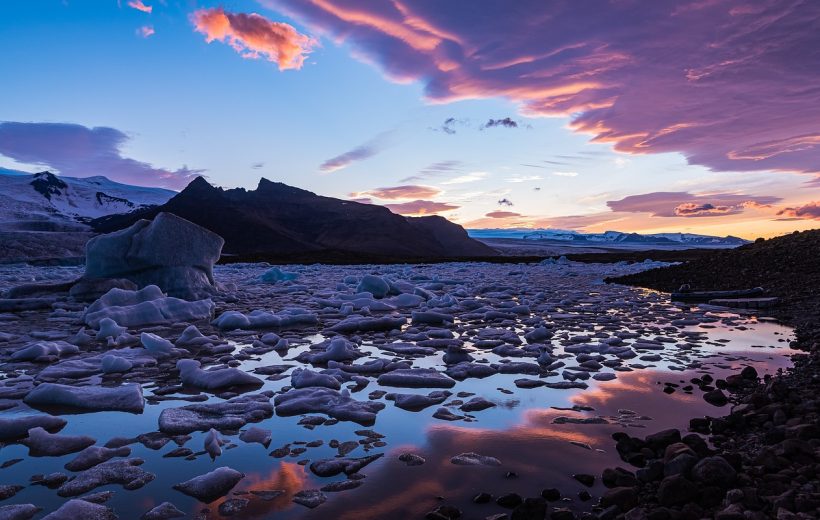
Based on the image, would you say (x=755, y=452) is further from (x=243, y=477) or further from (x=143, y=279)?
(x=143, y=279)

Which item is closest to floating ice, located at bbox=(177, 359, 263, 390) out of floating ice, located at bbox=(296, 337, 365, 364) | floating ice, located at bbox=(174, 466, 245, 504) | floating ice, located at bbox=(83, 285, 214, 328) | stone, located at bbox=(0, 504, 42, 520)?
floating ice, located at bbox=(296, 337, 365, 364)

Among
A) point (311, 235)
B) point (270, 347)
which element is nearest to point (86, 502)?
point (270, 347)

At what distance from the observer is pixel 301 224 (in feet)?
348

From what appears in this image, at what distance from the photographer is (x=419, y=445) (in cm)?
309

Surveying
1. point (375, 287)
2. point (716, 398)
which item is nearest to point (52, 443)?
point (716, 398)

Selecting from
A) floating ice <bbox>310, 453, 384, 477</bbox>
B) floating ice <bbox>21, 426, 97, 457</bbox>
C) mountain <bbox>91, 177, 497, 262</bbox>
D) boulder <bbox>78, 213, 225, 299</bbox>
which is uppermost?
mountain <bbox>91, 177, 497, 262</bbox>

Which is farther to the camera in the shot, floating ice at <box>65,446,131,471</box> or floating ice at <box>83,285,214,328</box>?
floating ice at <box>83,285,214,328</box>

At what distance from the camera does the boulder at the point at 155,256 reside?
11.6 m

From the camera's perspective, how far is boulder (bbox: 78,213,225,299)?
38.0 feet

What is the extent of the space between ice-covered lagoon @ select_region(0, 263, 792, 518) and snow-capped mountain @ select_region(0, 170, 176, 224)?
138165 millimetres

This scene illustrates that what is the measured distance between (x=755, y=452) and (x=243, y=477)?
2.95 m

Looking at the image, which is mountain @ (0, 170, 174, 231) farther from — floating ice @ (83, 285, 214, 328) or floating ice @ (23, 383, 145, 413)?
floating ice @ (23, 383, 145, 413)

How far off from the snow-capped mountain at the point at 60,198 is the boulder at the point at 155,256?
130 m

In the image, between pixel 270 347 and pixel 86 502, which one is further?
pixel 270 347
